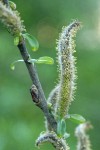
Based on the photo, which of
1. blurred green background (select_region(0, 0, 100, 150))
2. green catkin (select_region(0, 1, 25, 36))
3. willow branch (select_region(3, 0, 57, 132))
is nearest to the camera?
green catkin (select_region(0, 1, 25, 36))

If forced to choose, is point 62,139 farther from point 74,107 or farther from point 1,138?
point 74,107

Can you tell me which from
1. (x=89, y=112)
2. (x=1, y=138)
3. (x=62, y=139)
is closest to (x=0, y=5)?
(x=62, y=139)

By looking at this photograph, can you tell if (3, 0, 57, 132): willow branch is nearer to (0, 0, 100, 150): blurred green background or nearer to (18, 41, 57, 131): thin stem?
(18, 41, 57, 131): thin stem

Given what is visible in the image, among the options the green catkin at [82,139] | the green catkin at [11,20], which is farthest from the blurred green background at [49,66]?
the green catkin at [11,20]

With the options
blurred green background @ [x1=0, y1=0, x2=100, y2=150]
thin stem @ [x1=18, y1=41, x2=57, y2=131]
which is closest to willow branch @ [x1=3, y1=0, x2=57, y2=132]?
thin stem @ [x1=18, y1=41, x2=57, y2=131]

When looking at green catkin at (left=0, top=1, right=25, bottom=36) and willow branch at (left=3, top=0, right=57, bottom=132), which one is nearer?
green catkin at (left=0, top=1, right=25, bottom=36)

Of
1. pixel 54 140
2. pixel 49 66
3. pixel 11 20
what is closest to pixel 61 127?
pixel 54 140
